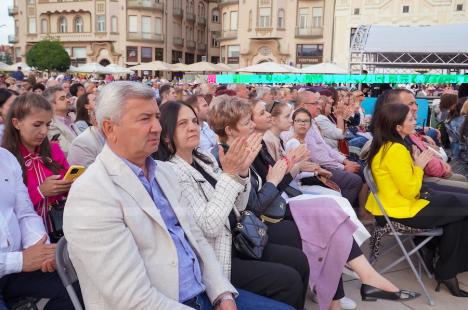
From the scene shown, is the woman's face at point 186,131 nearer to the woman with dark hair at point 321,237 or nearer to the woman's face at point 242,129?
the woman with dark hair at point 321,237

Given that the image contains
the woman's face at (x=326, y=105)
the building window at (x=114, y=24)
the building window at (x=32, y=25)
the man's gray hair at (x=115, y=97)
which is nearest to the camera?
the man's gray hair at (x=115, y=97)

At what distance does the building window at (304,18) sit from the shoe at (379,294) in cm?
4095

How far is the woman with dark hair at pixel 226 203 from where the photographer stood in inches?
98.4

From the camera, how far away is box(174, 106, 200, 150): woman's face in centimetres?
284

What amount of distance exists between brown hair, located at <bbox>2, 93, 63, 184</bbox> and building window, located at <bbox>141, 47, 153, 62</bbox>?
45.4 m

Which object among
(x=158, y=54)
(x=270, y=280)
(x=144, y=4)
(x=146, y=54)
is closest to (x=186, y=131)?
(x=270, y=280)

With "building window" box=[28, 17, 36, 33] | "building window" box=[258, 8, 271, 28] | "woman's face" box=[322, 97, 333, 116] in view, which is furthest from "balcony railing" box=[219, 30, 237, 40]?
"woman's face" box=[322, 97, 333, 116]

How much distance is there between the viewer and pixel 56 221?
3.02 metres

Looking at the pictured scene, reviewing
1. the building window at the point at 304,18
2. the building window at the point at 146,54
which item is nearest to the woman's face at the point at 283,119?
the building window at the point at 304,18

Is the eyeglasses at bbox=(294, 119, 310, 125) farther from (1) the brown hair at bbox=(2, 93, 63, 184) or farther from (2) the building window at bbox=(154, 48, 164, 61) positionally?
(2) the building window at bbox=(154, 48, 164, 61)

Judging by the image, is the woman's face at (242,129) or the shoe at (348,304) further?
the woman's face at (242,129)

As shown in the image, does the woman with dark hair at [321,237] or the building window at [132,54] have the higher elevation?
the building window at [132,54]

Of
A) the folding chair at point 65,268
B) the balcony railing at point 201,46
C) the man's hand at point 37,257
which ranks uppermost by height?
the balcony railing at point 201,46

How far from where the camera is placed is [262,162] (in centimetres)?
378
